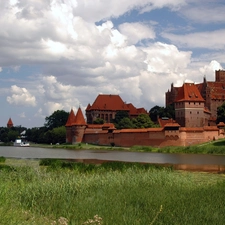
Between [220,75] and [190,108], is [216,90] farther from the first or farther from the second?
[190,108]

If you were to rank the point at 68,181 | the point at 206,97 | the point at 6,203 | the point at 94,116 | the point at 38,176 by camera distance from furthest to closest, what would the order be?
1. the point at 94,116
2. the point at 206,97
3. the point at 38,176
4. the point at 68,181
5. the point at 6,203

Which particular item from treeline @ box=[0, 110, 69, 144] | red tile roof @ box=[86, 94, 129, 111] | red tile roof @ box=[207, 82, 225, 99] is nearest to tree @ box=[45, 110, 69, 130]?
treeline @ box=[0, 110, 69, 144]

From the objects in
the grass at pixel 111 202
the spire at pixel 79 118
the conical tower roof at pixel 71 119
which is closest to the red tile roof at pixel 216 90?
the spire at pixel 79 118

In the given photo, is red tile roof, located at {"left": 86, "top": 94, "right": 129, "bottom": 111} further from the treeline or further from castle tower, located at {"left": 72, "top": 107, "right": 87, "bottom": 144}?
castle tower, located at {"left": 72, "top": 107, "right": 87, "bottom": 144}

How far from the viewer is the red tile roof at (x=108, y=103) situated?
65500 mm

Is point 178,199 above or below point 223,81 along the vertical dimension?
below

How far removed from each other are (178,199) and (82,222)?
216 centimetres

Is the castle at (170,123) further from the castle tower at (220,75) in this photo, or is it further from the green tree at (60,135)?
the green tree at (60,135)

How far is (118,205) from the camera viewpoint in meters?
7.14

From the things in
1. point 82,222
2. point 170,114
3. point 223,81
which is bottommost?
point 82,222

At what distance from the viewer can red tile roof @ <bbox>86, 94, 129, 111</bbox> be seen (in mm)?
65500

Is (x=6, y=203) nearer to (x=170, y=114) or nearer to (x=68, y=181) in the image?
(x=68, y=181)

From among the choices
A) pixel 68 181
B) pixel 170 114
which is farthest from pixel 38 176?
pixel 170 114

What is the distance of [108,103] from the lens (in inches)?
2613
